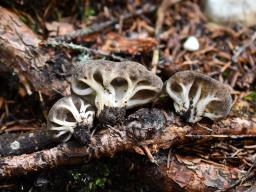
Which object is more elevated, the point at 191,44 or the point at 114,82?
the point at 191,44

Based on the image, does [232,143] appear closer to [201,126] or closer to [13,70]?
[201,126]

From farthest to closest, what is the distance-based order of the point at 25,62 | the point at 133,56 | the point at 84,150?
the point at 133,56
the point at 25,62
the point at 84,150

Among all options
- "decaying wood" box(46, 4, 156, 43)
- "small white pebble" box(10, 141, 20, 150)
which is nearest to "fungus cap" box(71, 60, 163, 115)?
"small white pebble" box(10, 141, 20, 150)

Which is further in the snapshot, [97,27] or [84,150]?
[97,27]

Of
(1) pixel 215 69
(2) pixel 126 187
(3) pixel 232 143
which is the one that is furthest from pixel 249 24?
(2) pixel 126 187

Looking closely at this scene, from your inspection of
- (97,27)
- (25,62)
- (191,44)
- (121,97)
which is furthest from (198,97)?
(97,27)

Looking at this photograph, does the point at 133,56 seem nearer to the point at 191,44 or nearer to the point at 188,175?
the point at 191,44

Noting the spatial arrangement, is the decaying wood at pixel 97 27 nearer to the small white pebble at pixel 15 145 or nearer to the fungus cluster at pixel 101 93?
the fungus cluster at pixel 101 93
